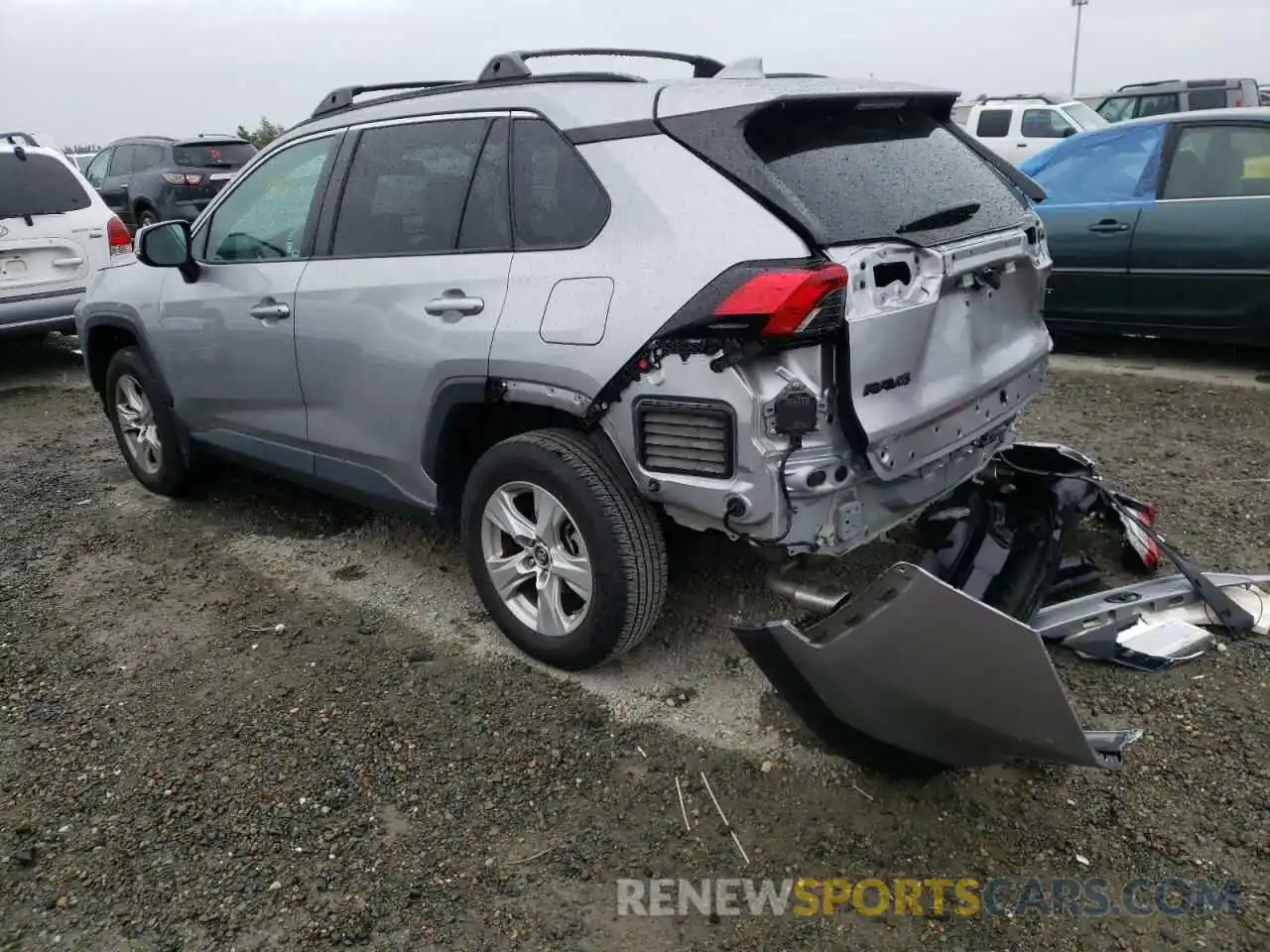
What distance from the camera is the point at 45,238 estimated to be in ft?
24.3

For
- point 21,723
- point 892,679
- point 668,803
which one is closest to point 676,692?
point 668,803

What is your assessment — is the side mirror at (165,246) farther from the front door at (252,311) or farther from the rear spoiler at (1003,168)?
the rear spoiler at (1003,168)

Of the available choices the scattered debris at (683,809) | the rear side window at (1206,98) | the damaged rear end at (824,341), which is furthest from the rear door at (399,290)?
the rear side window at (1206,98)

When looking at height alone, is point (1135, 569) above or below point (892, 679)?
below

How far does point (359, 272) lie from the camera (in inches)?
141

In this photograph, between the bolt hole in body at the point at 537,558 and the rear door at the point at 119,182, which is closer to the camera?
the bolt hole in body at the point at 537,558

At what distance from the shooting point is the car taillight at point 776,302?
2.49 metres

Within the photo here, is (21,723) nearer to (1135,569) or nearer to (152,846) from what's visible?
(152,846)

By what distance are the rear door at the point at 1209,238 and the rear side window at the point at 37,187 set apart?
297 inches

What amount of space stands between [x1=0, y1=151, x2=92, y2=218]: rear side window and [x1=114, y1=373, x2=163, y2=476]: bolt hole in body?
3.26 meters

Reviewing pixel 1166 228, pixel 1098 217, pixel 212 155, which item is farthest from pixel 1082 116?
pixel 212 155

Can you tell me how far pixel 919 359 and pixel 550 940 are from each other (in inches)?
68.3

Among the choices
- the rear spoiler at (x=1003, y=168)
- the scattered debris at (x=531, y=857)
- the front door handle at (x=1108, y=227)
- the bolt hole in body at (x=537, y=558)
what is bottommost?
the scattered debris at (x=531, y=857)

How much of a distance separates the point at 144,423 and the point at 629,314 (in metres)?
3.29
